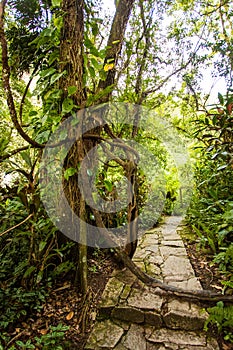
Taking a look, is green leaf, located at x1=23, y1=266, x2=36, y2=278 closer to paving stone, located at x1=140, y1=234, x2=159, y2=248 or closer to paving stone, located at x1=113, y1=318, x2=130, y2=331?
paving stone, located at x1=113, y1=318, x2=130, y2=331

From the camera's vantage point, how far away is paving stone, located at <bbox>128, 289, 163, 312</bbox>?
5.62 ft

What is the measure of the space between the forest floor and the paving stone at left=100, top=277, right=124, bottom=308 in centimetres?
5

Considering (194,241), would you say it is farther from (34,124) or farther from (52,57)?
(52,57)

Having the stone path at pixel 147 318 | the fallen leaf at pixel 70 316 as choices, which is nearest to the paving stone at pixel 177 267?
the stone path at pixel 147 318

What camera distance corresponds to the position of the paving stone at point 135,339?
4.78ft

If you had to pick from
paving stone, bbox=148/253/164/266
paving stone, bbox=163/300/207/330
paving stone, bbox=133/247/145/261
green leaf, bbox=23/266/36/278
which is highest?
green leaf, bbox=23/266/36/278

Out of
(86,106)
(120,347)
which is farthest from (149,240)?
(86,106)

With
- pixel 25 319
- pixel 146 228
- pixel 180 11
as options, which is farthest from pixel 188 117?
pixel 25 319

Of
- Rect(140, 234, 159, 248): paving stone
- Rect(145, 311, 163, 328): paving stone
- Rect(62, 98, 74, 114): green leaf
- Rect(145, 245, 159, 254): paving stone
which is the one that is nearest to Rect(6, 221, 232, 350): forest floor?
Rect(145, 311, 163, 328): paving stone

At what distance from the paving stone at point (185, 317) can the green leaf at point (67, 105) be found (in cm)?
163

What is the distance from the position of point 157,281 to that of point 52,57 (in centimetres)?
201

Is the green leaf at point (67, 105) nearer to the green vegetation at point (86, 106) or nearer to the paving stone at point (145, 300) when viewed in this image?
the green vegetation at point (86, 106)

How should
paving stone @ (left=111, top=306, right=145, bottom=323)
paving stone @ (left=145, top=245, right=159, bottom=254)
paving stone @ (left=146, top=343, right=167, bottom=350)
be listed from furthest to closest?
1. paving stone @ (left=145, top=245, right=159, bottom=254)
2. paving stone @ (left=111, top=306, right=145, bottom=323)
3. paving stone @ (left=146, top=343, right=167, bottom=350)

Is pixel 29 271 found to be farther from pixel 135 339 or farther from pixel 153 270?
pixel 153 270
